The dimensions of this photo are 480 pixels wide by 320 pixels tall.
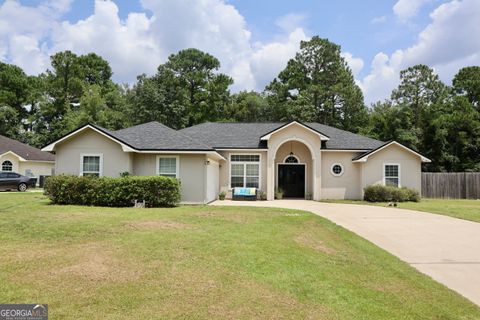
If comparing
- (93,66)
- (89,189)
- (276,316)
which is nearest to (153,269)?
(276,316)

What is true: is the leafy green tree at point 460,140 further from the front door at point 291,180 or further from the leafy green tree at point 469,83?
the front door at point 291,180

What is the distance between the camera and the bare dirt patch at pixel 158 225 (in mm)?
9826

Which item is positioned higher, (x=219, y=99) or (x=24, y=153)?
(x=219, y=99)

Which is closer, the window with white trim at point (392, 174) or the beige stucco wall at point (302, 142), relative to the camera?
the beige stucco wall at point (302, 142)

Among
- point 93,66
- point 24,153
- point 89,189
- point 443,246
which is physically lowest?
point 443,246

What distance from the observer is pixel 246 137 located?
24.7 metres

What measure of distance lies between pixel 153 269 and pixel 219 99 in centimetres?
4419

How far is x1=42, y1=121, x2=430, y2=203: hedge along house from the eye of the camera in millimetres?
17750

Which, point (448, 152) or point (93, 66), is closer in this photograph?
point (448, 152)

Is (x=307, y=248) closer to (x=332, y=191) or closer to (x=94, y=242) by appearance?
(x=94, y=242)

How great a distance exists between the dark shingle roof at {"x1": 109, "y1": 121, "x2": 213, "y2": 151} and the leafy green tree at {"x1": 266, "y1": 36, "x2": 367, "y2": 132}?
25.4 m

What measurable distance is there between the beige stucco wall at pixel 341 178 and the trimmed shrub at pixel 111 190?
1162 centimetres

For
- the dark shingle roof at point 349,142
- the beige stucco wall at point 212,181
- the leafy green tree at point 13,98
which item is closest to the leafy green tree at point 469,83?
the dark shingle roof at point 349,142

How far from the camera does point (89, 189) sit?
608 inches
